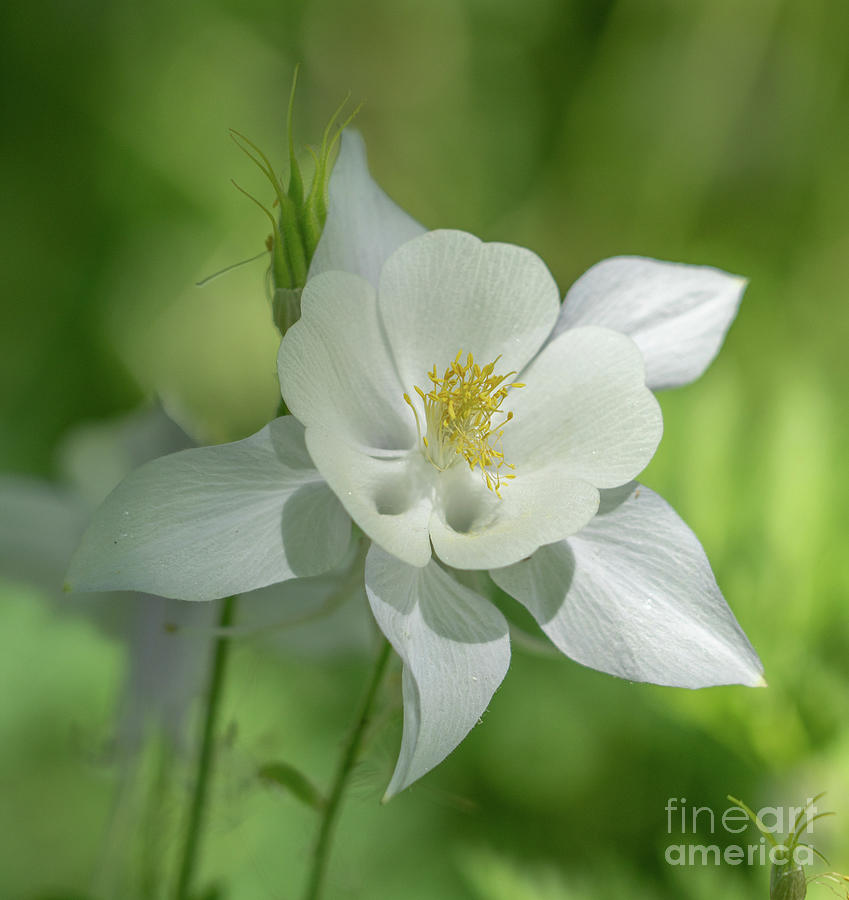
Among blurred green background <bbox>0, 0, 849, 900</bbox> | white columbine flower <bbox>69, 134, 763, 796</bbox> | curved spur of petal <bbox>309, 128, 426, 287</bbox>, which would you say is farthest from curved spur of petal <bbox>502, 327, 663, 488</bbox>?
blurred green background <bbox>0, 0, 849, 900</bbox>

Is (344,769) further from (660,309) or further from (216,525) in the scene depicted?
(660,309)

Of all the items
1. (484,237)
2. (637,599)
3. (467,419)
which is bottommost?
(637,599)

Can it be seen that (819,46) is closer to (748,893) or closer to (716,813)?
(716,813)

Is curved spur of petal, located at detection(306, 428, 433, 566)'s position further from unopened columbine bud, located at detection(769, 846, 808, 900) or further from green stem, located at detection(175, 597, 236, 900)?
unopened columbine bud, located at detection(769, 846, 808, 900)

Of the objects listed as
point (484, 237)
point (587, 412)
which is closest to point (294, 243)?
point (587, 412)

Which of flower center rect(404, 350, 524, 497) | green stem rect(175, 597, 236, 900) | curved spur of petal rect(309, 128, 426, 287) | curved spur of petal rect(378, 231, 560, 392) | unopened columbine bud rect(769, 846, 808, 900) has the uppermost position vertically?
curved spur of petal rect(309, 128, 426, 287)

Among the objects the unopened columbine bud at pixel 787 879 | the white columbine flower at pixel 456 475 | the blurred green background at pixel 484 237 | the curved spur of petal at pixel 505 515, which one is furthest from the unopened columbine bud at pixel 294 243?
the blurred green background at pixel 484 237
